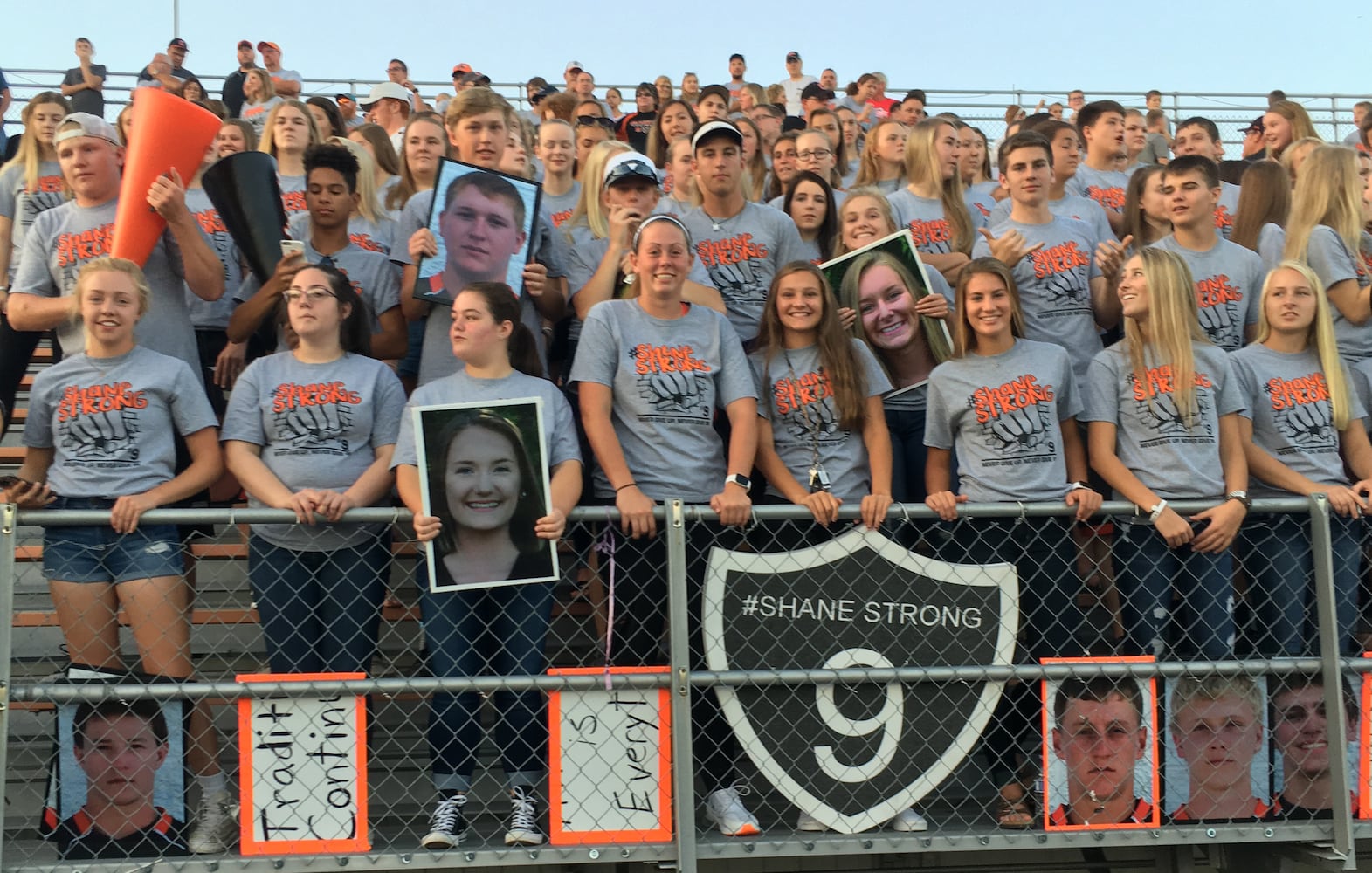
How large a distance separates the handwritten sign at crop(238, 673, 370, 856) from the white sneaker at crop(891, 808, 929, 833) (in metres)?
1.68

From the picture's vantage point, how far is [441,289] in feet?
16.2

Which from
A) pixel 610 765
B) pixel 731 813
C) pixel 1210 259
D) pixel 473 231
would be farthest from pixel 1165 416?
pixel 473 231

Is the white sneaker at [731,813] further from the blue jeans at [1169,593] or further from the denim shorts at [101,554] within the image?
the denim shorts at [101,554]

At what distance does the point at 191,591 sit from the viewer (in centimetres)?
445

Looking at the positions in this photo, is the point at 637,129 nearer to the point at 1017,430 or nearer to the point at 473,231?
the point at 473,231

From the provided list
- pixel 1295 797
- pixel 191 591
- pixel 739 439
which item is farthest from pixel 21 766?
pixel 1295 797

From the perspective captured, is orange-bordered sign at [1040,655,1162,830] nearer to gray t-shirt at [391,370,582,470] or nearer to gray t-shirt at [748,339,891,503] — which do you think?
gray t-shirt at [748,339,891,503]

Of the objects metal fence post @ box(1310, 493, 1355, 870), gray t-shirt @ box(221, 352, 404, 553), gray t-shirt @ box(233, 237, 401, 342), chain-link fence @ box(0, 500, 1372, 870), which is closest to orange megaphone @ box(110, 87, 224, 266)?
→ gray t-shirt @ box(233, 237, 401, 342)

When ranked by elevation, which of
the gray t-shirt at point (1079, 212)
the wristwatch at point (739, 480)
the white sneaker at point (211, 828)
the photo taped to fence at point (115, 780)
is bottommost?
the white sneaker at point (211, 828)

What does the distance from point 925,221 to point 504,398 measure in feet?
9.20

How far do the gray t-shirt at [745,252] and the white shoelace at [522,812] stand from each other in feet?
7.40

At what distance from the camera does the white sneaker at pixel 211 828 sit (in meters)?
4.05

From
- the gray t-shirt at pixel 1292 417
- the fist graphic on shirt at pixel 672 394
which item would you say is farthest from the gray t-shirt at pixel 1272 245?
the fist graphic on shirt at pixel 672 394

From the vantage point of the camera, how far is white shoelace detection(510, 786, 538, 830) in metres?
3.99
